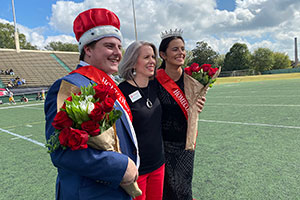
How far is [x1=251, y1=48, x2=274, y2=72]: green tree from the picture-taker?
59.2 m

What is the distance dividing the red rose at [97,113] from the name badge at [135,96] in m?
0.79

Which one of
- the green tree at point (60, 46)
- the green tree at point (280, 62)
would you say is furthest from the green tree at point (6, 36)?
the green tree at point (280, 62)

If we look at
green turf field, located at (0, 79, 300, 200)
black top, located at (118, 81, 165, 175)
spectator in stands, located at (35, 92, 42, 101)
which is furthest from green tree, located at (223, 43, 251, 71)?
black top, located at (118, 81, 165, 175)

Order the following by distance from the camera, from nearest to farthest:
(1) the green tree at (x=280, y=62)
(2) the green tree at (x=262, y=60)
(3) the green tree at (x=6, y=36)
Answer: (3) the green tree at (x=6, y=36)
(2) the green tree at (x=262, y=60)
(1) the green tree at (x=280, y=62)

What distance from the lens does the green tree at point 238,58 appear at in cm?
5675

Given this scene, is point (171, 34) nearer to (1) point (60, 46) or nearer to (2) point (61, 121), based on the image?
(2) point (61, 121)

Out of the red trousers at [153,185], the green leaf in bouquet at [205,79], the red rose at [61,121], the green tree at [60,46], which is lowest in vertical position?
the red trousers at [153,185]

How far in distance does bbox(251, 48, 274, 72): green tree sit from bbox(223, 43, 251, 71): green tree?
358cm

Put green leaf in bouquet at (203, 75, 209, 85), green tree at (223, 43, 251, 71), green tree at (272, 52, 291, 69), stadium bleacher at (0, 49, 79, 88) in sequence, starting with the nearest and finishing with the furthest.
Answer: green leaf in bouquet at (203, 75, 209, 85)
stadium bleacher at (0, 49, 79, 88)
green tree at (223, 43, 251, 71)
green tree at (272, 52, 291, 69)

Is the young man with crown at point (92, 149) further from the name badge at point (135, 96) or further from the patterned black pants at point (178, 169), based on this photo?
the patterned black pants at point (178, 169)

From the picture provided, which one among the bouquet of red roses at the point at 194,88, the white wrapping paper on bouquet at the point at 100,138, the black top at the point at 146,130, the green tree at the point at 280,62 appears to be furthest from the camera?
the green tree at the point at 280,62

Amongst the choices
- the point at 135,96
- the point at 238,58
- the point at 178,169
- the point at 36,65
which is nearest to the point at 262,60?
the point at 238,58

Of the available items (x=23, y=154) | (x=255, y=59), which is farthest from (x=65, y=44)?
(x=23, y=154)

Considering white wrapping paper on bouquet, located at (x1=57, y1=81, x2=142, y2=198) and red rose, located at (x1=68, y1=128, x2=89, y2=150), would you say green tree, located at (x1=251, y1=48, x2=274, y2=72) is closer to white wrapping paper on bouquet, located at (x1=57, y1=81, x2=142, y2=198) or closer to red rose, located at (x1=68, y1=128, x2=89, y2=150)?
white wrapping paper on bouquet, located at (x1=57, y1=81, x2=142, y2=198)
